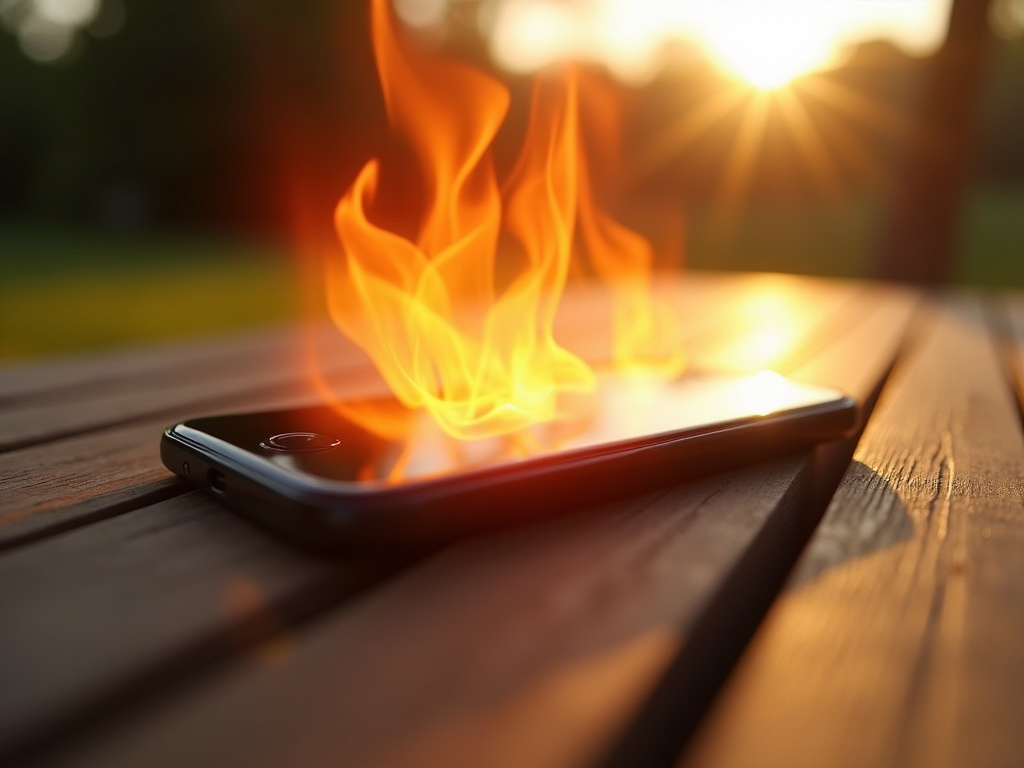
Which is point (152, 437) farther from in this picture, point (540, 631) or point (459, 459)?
point (540, 631)

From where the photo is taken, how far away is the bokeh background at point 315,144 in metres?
11.1

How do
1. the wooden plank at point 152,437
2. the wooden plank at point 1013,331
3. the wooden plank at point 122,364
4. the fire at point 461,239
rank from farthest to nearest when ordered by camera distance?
the wooden plank at point 1013,331 → the wooden plank at point 122,364 → the fire at point 461,239 → the wooden plank at point 152,437

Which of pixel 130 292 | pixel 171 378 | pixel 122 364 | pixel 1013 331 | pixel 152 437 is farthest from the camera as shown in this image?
pixel 130 292

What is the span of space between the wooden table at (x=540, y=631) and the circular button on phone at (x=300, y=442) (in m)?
0.08

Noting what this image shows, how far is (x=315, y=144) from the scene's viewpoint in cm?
1410

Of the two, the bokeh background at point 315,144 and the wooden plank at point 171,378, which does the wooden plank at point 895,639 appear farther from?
the bokeh background at point 315,144

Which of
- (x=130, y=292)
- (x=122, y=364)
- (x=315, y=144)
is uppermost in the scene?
(x=315, y=144)

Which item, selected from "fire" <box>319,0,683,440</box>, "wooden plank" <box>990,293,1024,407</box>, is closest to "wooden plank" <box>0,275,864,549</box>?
"fire" <box>319,0,683,440</box>

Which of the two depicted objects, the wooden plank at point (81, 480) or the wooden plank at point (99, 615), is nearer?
the wooden plank at point (99, 615)

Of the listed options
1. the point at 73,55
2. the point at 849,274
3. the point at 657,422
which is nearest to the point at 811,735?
the point at 657,422

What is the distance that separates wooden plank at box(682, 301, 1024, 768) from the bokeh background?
7592 mm

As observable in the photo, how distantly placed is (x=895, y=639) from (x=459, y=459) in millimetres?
340

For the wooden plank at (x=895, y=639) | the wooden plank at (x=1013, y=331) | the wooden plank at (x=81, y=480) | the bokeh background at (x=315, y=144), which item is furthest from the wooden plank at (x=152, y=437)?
the bokeh background at (x=315, y=144)

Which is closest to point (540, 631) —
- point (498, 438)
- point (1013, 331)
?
point (498, 438)
